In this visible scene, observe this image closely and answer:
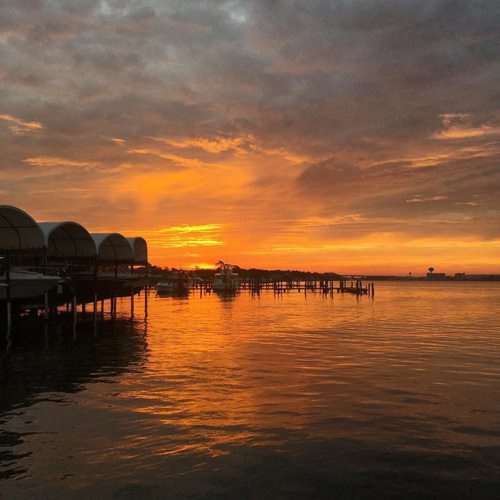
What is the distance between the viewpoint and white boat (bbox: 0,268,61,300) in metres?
30.1

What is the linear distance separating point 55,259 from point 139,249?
11964 millimetres

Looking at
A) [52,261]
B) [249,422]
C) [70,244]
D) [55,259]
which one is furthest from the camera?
[52,261]

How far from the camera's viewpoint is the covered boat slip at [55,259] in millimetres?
31516

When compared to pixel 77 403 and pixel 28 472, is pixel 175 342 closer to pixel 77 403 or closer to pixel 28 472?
→ pixel 77 403

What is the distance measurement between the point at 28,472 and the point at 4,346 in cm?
2000

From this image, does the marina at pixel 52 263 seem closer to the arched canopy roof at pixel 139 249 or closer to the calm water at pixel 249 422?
the arched canopy roof at pixel 139 249

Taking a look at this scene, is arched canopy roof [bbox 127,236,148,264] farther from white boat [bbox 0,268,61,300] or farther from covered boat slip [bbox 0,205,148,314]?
white boat [bbox 0,268,61,300]

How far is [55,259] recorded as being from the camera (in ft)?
153

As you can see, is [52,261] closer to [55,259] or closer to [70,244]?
[55,259]

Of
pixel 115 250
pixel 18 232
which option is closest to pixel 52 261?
pixel 115 250

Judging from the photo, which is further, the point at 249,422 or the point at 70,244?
the point at 70,244

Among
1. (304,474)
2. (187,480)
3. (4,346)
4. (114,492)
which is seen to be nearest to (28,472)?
(114,492)

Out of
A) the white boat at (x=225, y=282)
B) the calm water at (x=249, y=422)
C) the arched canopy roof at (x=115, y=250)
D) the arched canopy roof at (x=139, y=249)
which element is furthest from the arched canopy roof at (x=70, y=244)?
the white boat at (x=225, y=282)

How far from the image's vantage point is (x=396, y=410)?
14.8 meters
